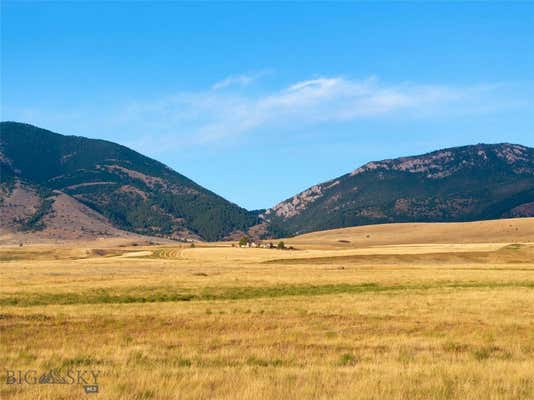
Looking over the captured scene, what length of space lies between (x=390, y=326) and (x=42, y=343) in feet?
44.3

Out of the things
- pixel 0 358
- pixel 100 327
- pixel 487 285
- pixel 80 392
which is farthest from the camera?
pixel 487 285

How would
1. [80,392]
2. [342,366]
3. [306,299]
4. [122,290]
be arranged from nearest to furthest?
[80,392] → [342,366] → [306,299] → [122,290]

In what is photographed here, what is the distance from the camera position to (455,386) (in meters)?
13.7

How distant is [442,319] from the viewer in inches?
1099

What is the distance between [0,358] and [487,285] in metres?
42.9

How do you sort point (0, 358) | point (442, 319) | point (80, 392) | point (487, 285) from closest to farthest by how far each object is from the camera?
point (80, 392) < point (0, 358) < point (442, 319) < point (487, 285)

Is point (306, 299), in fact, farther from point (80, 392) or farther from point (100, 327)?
point (80, 392)

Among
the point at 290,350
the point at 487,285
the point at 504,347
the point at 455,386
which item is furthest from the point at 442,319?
the point at 487,285

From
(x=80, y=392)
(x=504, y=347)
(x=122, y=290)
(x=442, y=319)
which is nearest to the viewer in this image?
(x=80, y=392)

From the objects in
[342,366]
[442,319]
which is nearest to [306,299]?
[442,319]

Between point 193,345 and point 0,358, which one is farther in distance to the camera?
point 193,345

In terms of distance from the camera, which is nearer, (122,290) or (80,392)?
(80,392)

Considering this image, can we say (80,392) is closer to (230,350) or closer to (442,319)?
(230,350)

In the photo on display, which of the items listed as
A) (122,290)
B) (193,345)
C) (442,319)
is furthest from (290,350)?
(122,290)
